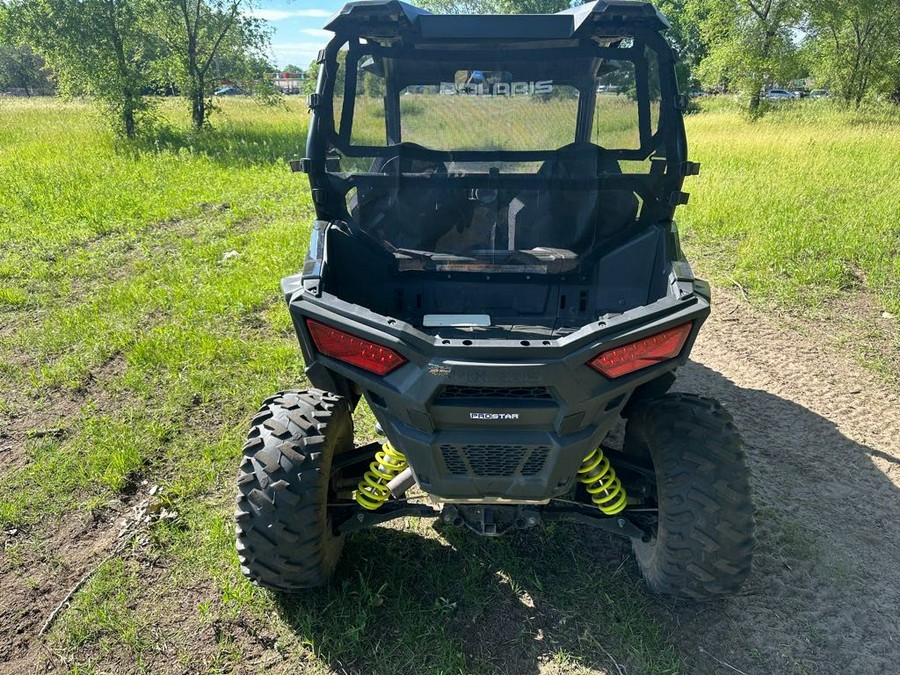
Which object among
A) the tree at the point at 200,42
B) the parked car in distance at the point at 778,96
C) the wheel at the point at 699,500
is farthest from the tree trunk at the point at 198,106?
the parked car in distance at the point at 778,96

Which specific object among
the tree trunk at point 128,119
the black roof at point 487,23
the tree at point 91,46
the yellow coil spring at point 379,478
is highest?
the tree at point 91,46

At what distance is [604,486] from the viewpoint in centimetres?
257

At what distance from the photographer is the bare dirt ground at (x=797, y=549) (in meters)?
2.53

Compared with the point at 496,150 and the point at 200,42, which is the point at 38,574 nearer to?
the point at 496,150

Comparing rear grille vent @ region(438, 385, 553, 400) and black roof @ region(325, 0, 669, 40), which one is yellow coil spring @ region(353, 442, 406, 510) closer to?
rear grille vent @ region(438, 385, 553, 400)

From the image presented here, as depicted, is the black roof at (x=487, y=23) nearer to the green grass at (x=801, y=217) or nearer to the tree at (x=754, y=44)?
the green grass at (x=801, y=217)

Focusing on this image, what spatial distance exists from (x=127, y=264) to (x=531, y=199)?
523 centimetres

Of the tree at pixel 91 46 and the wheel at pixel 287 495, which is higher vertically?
the tree at pixel 91 46

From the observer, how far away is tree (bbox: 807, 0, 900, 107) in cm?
2634

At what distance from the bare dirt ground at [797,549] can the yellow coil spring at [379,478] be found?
0.88 meters

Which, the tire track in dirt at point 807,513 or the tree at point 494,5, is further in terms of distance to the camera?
the tree at point 494,5

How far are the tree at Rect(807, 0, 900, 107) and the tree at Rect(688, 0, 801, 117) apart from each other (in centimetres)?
170

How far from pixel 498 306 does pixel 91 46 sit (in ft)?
48.6

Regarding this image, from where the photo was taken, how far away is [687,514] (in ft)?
7.86
